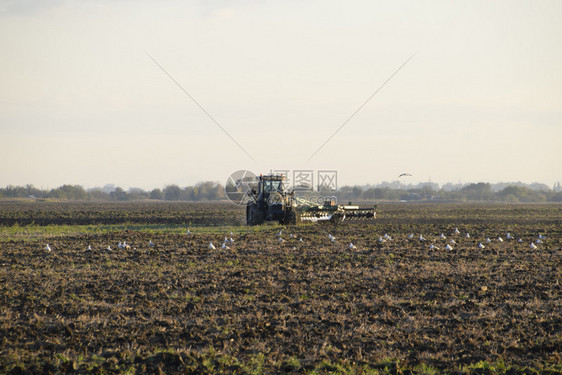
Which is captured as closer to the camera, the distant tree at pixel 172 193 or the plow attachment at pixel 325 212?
the plow attachment at pixel 325 212

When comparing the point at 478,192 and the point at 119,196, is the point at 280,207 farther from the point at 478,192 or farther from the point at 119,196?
the point at 478,192

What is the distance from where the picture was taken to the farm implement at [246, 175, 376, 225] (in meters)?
30.6

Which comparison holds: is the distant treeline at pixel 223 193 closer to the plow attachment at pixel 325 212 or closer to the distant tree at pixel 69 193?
the distant tree at pixel 69 193

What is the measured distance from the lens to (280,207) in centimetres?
3062

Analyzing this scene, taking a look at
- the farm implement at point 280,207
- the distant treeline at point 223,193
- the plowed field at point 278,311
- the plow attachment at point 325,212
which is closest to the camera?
the plowed field at point 278,311

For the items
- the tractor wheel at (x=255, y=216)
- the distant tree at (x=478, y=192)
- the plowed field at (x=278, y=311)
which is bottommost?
the plowed field at (x=278, y=311)

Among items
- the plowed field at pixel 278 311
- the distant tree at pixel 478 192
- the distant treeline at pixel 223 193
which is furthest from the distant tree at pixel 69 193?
the plowed field at pixel 278 311

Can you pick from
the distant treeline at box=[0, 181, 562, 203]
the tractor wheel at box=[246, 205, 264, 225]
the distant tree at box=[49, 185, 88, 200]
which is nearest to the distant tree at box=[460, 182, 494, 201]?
the distant treeline at box=[0, 181, 562, 203]

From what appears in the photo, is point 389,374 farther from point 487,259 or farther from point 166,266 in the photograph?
point 487,259

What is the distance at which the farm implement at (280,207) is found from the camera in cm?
3064

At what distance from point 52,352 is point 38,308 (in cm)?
282

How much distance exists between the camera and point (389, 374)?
7512 mm

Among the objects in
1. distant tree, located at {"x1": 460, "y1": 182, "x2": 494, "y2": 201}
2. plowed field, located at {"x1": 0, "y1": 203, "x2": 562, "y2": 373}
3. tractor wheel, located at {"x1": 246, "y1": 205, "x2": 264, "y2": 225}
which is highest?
distant tree, located at {"x1": 460, "y1": 182, "x2": 494, "y2": 201}

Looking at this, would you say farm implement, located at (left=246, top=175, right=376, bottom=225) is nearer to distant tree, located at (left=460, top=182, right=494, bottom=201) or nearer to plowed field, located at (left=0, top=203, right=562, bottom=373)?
plowed field, located at (left=0, top=203, right=562, bottom=373)
